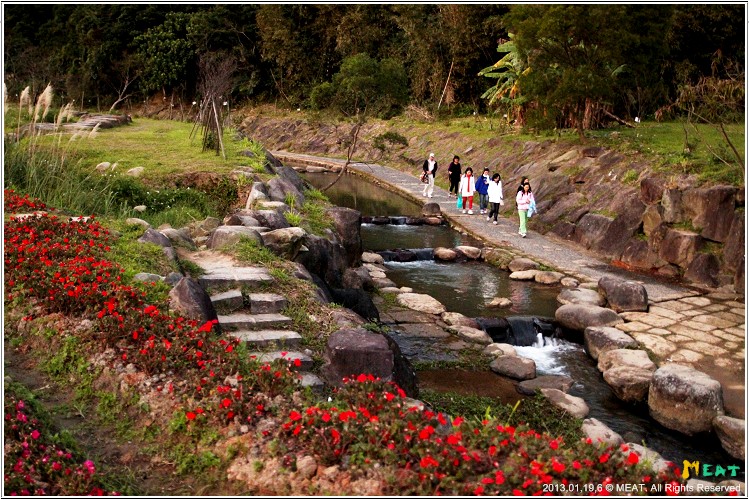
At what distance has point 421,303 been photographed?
1363cm

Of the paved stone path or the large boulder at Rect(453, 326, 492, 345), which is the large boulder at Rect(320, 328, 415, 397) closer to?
the large boulder at Rect(453, 326, 492, 345)

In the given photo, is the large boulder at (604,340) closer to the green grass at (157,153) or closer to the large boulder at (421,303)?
the large boulder at (421,303)

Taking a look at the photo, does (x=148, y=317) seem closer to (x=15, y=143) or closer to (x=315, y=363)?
(x=315, y=363)

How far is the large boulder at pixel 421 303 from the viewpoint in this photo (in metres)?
13.4

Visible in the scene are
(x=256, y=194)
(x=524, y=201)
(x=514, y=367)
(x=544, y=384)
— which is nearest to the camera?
(x=544, y=384)

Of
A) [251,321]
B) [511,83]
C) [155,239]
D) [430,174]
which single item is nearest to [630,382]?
[251,321]

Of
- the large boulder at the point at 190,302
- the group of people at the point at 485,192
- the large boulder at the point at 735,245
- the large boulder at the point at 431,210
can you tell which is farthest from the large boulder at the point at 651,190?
the large boulder at the point at 190,302

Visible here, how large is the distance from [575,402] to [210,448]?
5.48m

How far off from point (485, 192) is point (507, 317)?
9866mm

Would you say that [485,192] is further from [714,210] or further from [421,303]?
[421,303]

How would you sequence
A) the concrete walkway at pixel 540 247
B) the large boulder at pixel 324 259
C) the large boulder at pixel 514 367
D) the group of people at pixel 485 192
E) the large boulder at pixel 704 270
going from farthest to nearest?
the group of people at pixel 485 192 → the concrete walkway at pixel 540 247 → the large boulder at pixel 704 270 → the large boulder at pixel 324 259 → the large boulder at pixel 514 367

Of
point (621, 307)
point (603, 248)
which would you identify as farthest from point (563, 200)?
point (621, 307)

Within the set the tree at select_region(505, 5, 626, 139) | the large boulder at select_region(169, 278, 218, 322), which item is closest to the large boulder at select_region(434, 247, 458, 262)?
the tree at select_region(505, 5, 626, 139)

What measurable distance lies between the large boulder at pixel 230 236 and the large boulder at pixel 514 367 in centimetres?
402
